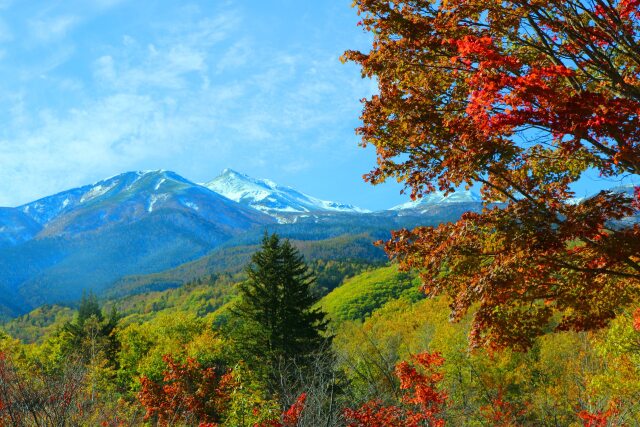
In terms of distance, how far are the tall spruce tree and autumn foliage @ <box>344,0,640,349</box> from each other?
22.5 metres

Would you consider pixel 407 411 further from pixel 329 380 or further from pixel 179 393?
pixel 179 393

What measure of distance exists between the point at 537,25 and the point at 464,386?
2859cm

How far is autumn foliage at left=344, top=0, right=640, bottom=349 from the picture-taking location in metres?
6.68

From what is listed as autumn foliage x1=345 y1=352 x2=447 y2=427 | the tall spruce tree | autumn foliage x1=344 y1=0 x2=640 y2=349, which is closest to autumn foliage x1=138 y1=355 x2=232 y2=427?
the tall spruce tree

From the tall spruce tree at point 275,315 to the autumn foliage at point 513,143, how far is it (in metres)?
22.5

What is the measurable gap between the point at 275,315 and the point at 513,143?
2649 cm

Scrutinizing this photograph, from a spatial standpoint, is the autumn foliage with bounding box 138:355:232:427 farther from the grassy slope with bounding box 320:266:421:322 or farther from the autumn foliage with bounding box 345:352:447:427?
the grassy slope with bounding box 320:266:421:322

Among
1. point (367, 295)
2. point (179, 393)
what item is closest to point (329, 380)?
point (179, 393)

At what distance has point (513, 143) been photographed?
727 centimetres

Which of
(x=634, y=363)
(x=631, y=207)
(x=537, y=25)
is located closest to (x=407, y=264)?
(x=631, y=207)

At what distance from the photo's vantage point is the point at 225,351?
122 ft

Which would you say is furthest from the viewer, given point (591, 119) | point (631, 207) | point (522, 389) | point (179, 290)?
point (179, 290)

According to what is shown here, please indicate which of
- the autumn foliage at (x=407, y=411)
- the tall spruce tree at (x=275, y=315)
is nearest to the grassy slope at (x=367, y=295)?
the tall spruce tree at (x=275, y=315)

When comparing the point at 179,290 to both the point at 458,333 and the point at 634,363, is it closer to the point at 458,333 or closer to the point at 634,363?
the point at 458,333
